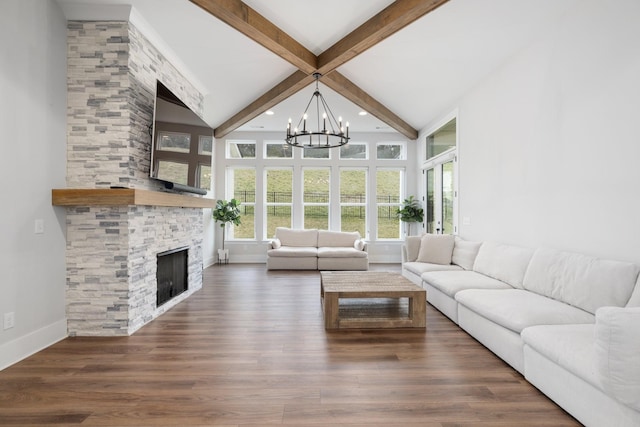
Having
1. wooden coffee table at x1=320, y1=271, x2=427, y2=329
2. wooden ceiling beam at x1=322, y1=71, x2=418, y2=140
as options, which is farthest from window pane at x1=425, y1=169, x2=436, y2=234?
wooden coffee table at x1=320, y1=271, x2=427, y2=329

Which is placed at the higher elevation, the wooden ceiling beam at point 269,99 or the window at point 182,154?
the wooden ceiling beam at point 269,99

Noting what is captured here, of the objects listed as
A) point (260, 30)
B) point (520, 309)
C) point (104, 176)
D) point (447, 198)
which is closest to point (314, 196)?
point (447, 198)

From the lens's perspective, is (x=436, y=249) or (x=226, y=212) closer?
(x=436, y=249)

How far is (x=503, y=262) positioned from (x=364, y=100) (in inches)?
145

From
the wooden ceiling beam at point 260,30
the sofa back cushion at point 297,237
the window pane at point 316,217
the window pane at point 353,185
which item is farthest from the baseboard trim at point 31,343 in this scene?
the window pane at point 353,185

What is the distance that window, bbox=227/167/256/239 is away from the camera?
7.95 metres

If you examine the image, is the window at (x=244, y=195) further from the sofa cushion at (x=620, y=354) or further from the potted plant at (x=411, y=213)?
the sofa cushion at (x=620, y=354)

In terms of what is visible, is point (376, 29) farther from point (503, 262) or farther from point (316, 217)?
point (316, 217)

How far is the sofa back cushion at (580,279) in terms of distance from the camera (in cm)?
222

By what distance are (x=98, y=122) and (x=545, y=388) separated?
4.30 metres

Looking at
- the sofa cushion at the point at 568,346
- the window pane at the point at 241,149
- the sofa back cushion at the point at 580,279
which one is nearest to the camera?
the sofa cushion at the point at 568,346

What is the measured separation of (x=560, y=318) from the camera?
7.50ft

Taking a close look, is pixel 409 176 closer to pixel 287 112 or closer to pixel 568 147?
pixel 287 112

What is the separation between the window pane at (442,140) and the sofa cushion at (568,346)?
3962 millimetres
